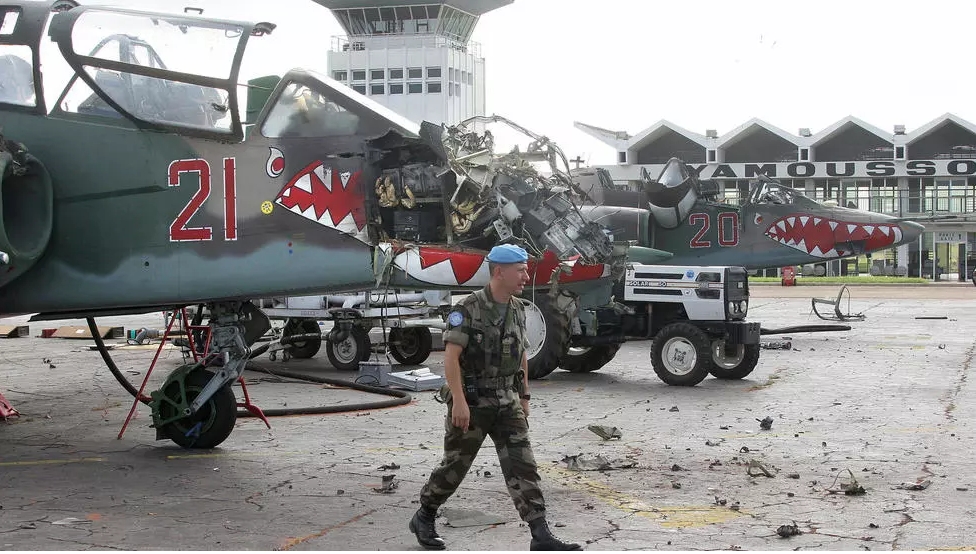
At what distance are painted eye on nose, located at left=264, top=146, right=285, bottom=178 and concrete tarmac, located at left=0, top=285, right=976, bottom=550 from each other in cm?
232

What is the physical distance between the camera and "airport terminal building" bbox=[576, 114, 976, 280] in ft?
182

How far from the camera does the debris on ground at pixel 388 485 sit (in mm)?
7586

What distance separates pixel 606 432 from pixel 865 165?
50.8 meters

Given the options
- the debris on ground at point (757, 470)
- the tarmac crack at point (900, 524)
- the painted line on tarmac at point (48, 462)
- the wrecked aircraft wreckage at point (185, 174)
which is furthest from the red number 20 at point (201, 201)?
the tarmac crack at point (900, 524)

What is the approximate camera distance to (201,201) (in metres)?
8.68

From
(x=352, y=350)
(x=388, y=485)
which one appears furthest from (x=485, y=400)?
(x=352, y=350)

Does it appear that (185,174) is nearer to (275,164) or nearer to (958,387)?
(275,164)

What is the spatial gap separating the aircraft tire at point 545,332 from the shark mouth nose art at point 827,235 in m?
9.36

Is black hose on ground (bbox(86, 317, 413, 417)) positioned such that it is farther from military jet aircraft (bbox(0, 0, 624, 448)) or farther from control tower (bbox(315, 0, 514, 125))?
control tower (bbox(315, 0, 514, 125))

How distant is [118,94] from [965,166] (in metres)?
54.2

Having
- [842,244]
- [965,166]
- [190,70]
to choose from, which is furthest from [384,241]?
[965,166]

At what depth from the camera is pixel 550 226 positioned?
1206cm

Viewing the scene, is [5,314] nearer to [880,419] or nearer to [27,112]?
[27,112]

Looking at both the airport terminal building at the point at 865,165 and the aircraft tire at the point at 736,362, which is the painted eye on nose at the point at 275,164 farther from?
the airport terminal building at the point at 865,165
